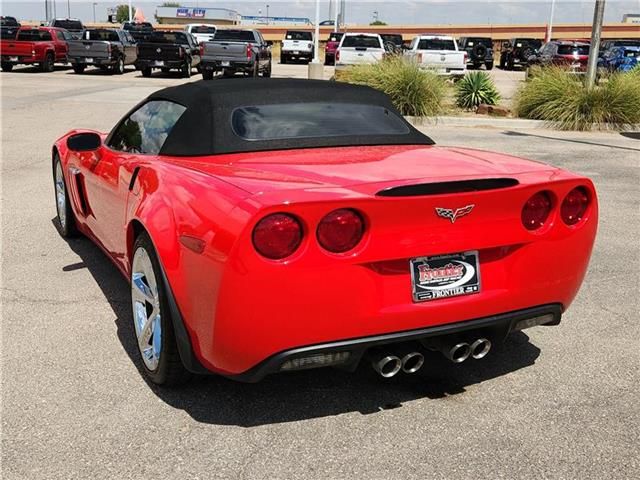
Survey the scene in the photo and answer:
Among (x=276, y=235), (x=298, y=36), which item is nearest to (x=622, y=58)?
(x=298, y=36)

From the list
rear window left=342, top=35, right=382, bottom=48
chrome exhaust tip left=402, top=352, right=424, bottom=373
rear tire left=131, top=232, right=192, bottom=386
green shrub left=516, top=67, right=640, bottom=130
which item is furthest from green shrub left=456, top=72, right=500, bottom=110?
chrome exhaust tip left=402, top=352, right=424, bottom=373

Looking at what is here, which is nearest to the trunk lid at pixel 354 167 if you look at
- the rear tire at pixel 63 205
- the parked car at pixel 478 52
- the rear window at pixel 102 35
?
the rear tire at pixel 63 205

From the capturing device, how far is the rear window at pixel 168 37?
93.6 feet

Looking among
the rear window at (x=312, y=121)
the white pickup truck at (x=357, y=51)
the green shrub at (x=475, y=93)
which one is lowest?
the green shrub at (x=475, y=93)

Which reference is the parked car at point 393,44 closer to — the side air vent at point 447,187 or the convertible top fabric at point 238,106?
the convertible top fabric at point 238,106

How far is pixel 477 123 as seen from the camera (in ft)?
50.2

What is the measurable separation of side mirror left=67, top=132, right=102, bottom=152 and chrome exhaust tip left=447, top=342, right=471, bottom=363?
2676 millimetres

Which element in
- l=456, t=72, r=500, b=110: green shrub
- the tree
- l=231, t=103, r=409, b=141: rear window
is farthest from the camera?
the tree

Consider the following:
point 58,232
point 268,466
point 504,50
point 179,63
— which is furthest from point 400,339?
point 504,50

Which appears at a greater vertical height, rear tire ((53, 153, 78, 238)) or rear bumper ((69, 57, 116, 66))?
rear bumper ((69, 57, 116, 66))

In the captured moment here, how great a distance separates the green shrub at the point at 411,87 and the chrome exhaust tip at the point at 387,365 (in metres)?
12.7

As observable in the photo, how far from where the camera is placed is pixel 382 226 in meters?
2.89

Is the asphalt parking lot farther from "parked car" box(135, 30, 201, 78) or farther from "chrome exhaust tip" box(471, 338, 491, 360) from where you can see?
"parked car" box(135, 30, 201, 78)

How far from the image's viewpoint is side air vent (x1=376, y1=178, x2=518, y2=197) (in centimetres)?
291
